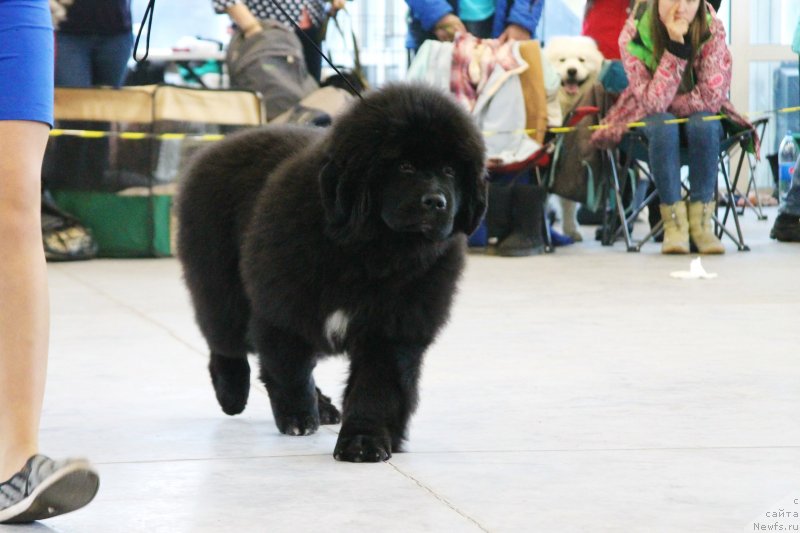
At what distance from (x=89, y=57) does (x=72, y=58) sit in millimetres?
121

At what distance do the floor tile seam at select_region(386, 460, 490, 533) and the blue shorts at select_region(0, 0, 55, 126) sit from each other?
957mm

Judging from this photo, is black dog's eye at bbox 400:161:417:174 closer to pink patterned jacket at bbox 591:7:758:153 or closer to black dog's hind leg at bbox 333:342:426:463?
black dog's hind leg at bbox 333:342:426:463

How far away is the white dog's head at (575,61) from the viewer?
8898 millimetres

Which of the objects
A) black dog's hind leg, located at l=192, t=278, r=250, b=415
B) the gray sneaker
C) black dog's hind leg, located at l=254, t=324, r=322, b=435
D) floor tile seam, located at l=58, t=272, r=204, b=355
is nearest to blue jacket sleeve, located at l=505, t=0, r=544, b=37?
floor tile seam, located at l=58, t=272, r=204, b=355

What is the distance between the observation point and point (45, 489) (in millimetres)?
2104

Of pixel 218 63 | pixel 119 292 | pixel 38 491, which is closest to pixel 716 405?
pixel 38 491

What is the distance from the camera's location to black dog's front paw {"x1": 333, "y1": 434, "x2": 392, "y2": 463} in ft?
8.73

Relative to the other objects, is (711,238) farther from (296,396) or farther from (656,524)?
(656,524)

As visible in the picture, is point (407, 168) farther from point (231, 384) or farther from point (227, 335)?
point (231, 384)

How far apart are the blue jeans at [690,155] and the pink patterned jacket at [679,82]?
0.21 feet

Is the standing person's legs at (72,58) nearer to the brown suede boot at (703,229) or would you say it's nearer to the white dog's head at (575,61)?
the white dog's head at (575,61)

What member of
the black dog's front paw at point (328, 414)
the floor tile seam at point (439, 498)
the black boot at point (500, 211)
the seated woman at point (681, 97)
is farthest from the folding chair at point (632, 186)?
the floor tile seam at point (439, 498)

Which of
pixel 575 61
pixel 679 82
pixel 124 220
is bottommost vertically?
pixel 124 220

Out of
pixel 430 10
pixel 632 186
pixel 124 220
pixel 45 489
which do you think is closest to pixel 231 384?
pixel 45 489
